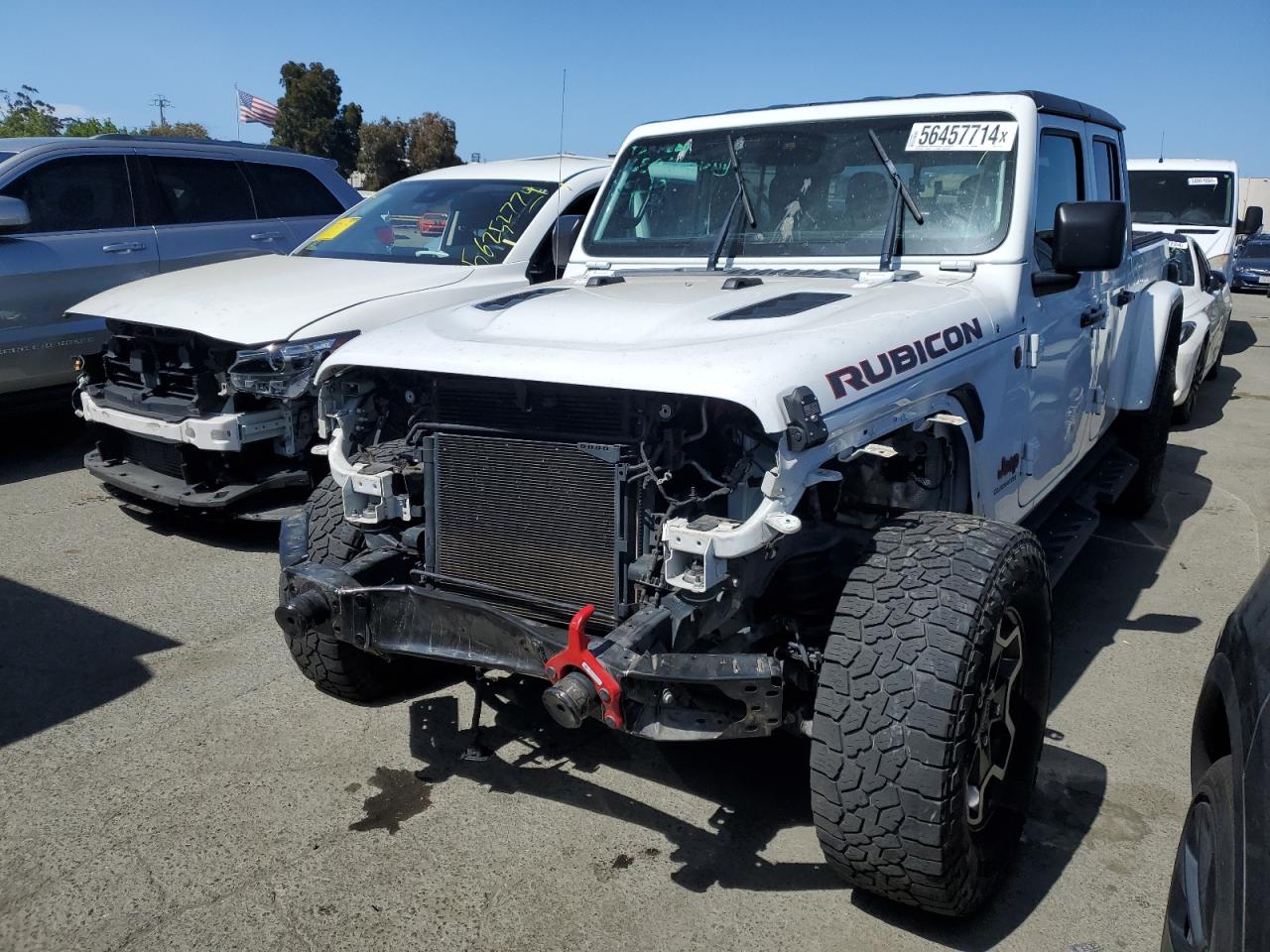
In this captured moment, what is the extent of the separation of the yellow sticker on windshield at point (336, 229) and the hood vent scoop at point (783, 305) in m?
4.00

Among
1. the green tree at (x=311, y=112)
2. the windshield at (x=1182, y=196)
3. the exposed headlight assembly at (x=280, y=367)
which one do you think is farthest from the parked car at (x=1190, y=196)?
the green tree at (x=311, y=112)

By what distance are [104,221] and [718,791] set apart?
6.11 m

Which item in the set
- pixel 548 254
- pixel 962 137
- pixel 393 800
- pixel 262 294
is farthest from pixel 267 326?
pixel 962 137

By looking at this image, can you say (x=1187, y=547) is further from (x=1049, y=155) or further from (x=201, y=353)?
(x=201, y=353)

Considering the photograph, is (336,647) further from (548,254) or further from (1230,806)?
(548,254)

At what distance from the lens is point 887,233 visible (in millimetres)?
3754

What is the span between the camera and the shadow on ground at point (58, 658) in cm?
380

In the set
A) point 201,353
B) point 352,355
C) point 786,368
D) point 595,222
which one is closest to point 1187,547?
point 595,222

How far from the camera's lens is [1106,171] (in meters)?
4.86

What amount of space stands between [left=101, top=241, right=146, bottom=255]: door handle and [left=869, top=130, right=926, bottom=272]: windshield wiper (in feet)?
17.8

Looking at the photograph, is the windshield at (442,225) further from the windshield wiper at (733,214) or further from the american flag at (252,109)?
the american flag at (252,109)

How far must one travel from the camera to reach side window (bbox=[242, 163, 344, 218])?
309 inches

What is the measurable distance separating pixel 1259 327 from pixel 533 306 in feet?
54.6

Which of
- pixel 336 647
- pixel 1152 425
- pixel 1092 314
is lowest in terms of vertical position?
pixel 336 647
